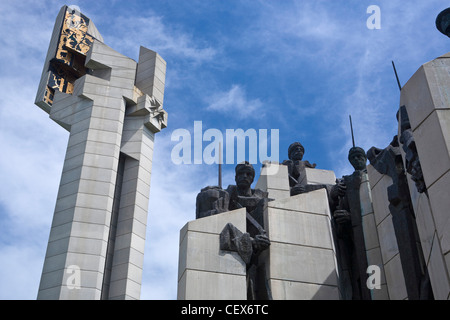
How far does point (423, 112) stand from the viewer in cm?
970

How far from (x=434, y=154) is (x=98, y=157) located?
19.7 metres

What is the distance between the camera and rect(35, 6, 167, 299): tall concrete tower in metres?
23.3

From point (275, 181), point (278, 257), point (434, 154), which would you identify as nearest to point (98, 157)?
point (275, 181)

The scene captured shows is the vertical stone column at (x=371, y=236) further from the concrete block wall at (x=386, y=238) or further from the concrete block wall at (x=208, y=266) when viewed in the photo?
the concrete block wall at (x=208, y=266)

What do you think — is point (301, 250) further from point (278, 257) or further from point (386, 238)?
point (386, 238)

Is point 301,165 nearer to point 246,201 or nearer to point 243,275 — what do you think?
point 246,201

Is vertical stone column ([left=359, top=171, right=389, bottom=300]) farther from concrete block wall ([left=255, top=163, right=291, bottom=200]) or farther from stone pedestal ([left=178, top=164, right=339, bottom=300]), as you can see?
concrete block wall ([left=255, top=163, right=291, bottom=200])

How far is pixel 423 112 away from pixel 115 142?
64.0ft

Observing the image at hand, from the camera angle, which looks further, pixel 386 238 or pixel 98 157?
pixel 98 157

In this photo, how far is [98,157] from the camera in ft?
86.3

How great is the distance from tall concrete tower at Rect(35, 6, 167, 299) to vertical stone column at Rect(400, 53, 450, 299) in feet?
52.8

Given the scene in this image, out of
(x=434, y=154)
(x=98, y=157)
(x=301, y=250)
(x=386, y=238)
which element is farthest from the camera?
(x=98, y=157)

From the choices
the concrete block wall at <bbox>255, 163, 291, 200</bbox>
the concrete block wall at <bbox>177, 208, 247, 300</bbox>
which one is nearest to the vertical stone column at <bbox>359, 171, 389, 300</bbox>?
the concrete block wall at <bbox>177, 208, 247, 300</bbox>
